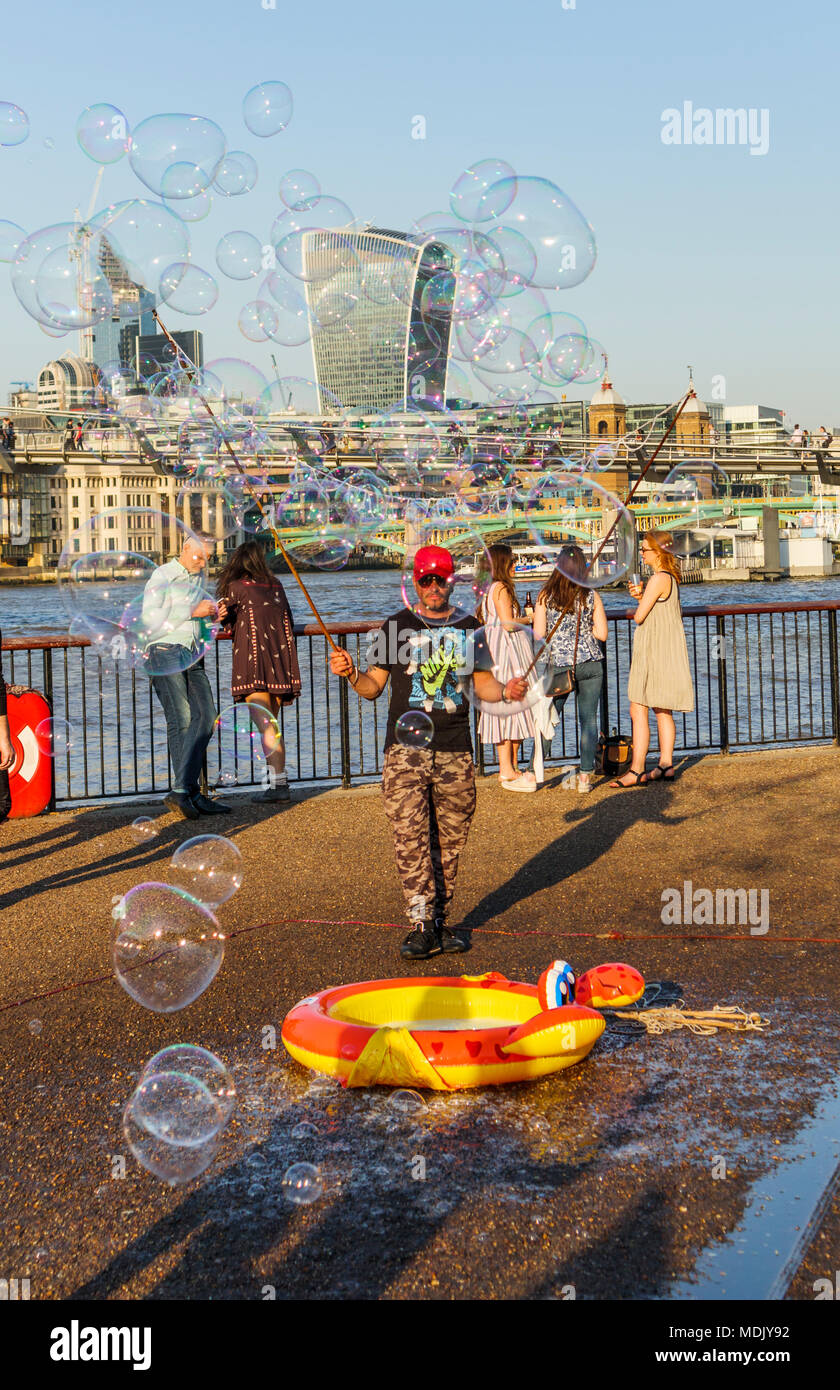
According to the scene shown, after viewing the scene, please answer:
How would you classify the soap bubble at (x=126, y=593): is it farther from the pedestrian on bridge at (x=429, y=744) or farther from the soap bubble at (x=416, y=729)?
the soap bubble at (x=416, y=729)

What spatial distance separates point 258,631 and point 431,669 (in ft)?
11.1

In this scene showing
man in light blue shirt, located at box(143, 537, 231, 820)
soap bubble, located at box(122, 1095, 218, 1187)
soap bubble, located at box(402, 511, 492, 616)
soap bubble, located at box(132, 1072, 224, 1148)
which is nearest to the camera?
soap bubble, located at box(122, 1095, 218, 1187)

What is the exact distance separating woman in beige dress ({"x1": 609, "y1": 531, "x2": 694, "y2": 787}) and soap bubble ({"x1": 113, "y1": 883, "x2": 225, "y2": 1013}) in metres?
4.79

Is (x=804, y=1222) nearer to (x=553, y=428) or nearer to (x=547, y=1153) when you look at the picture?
(x=547, y=1153)

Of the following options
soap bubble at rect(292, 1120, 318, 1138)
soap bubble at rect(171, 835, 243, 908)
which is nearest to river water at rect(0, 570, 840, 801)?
soap bubble at rect(171, 835, 243, 908)

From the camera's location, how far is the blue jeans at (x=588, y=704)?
948 centimetres

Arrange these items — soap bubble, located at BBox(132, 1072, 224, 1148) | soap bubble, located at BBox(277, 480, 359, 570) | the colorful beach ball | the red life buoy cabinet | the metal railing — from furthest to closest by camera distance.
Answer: the metal railing
soap bubble, located at BBox(277, 480, 359, 570)
the red life buoy cabinet
the colorful beach ball
soap bubble, located at BBox(132, 1072, 224, 1148)

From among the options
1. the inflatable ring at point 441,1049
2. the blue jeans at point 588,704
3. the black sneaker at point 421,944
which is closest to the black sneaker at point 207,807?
the blue jeans at point 588,704

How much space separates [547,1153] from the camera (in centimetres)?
356

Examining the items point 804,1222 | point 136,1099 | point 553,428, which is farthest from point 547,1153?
point 553,428

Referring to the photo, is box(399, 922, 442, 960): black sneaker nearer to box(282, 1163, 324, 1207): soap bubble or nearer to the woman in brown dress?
box(282, 1163, 324, 1207): soap bubble

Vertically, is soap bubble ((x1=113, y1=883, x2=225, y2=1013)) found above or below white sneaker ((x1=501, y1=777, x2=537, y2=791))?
below

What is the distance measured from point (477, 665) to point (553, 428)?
9.82 metres

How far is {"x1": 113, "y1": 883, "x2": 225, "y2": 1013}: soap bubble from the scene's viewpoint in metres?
4.61
